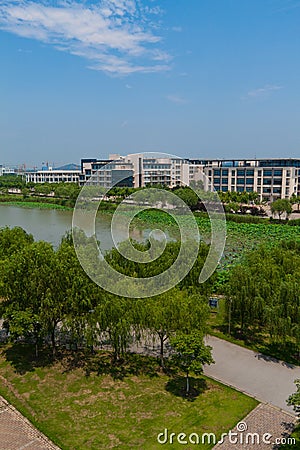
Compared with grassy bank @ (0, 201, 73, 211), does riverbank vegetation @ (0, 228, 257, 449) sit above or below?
below

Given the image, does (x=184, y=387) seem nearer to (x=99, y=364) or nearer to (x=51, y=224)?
(x=99, y=364)

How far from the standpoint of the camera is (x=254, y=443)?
6.55 meters

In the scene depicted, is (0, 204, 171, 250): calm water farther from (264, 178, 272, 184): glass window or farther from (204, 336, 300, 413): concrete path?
(264, 178, 272, 184): glass window

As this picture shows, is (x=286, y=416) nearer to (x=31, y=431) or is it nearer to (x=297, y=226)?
(x=31, y=431)

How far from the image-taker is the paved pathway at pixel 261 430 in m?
6.49

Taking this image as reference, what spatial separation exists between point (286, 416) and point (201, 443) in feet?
6.10

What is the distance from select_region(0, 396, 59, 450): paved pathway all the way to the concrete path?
3.91 metres

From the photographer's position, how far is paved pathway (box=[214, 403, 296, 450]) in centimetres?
649

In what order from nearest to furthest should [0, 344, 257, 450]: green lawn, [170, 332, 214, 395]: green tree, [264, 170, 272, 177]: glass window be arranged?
[0, 344, 257, 450]: green lawn
[170, 332, 214, 395]: green tree
[264, 170, 272, 177]: glass window

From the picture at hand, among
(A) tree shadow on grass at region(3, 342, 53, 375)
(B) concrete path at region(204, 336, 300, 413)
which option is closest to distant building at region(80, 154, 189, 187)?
(A) tree shadow on grass at region(3, 342, 53, 375)

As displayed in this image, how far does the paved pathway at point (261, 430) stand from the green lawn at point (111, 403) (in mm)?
182

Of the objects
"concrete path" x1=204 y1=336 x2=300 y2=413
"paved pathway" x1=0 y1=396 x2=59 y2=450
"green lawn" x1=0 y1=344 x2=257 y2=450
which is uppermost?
"concrete path" x1=204 y1=336 x2=300 y2=413

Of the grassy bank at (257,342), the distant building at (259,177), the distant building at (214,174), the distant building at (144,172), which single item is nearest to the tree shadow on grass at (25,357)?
the grassy bank at (257,342)

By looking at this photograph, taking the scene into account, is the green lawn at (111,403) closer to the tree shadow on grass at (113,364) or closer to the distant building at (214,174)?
the tree shadow on grass at (113,364)
